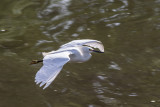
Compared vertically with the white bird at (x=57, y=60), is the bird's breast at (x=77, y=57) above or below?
below

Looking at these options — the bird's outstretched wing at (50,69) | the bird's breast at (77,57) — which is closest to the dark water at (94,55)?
the bird's breast at (77,57)

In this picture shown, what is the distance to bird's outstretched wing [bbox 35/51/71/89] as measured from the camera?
2863 millimetres

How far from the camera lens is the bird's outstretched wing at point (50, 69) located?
2.86 meters

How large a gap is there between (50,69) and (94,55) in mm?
2092

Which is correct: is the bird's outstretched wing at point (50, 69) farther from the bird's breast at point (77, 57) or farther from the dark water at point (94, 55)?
the dark water at point (94, 55)

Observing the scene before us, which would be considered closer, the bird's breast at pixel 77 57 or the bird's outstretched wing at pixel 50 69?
the bird's outstretched wing at pixel 50 69

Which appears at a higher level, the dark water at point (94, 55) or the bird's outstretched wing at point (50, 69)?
the bird's outstretched wing at point (50, 69)

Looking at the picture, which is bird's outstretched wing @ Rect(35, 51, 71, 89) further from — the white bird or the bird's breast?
the bird's breast

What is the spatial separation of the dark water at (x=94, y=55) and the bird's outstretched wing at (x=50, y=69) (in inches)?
32.0

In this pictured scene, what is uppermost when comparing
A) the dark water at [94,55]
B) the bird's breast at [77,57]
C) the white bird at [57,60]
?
the white bird at [57,60]

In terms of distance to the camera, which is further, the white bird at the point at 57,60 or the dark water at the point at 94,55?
the dark water at the point at 94,55

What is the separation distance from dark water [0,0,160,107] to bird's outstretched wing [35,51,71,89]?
81cm

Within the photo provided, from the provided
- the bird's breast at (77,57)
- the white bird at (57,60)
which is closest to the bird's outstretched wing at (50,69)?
the white bird at (57,60)

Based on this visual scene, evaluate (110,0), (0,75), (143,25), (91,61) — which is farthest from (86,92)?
(110,0)
